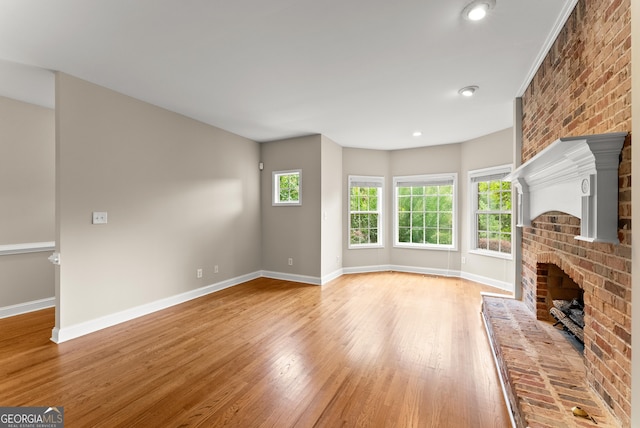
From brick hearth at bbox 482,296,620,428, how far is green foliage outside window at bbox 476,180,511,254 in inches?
97.8

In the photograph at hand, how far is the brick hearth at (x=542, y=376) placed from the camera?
1330mm

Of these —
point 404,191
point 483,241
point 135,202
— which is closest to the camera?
point 135,202

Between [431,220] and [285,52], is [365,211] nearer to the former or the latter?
[431,220]

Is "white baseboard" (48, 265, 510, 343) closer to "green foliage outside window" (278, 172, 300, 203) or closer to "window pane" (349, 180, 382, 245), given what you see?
"window pane" (349, 180, 382, 245)

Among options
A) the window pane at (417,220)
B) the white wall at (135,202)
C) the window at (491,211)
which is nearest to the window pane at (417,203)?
the window pane at (417,220)

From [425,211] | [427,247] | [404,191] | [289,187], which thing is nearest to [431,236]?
[427,247]

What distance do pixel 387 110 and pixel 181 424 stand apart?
3767mm

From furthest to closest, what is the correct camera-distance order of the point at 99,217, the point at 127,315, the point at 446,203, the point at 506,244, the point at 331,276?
the point at 446,203 → the point at 331,276 → the point at 506,244 → the point at 127,315 → the point at 99,217

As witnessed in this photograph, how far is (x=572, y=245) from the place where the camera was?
183 centimetres

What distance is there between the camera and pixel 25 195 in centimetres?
343

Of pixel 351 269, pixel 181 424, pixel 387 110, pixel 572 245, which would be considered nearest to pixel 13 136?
pixel 181 424

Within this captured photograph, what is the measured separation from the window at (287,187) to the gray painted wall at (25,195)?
3208mm

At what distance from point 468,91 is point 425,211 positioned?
299cm

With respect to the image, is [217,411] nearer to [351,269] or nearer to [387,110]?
[387,110]
